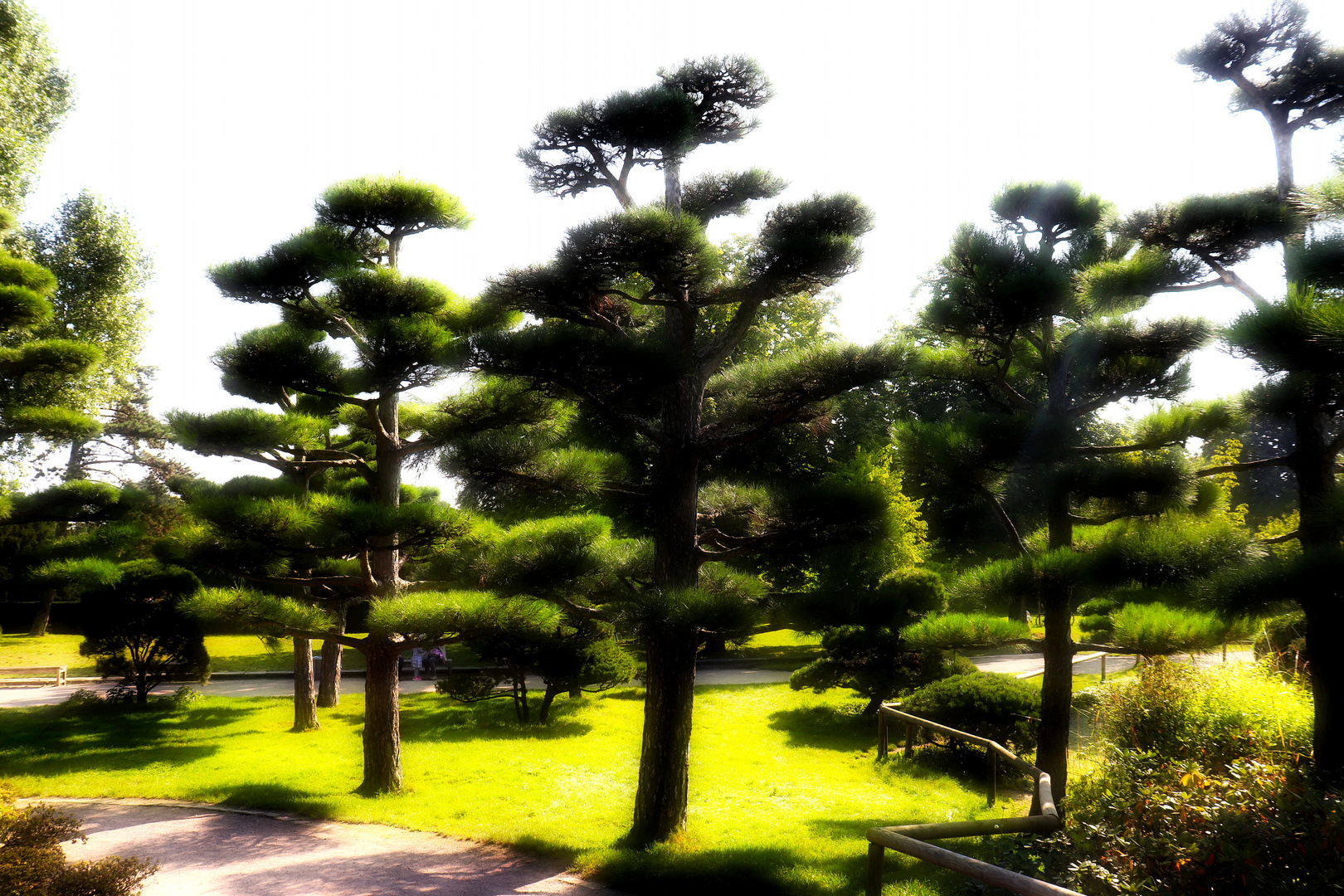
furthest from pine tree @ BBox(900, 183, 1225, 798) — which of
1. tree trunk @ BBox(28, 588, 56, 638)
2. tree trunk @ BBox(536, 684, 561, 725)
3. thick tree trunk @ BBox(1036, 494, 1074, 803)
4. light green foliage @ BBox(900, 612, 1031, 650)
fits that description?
tree trunk @ BBox(28, 588, 56, 638)

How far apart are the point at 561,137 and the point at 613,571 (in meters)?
3.91

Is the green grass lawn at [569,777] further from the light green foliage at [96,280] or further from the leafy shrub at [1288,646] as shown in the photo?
the light green foliage at [96,280]

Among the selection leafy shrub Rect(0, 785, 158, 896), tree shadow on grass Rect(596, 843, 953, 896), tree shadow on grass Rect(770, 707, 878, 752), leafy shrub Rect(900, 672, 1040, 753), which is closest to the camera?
leafy shrub Rect(0, 785, 158, 896)

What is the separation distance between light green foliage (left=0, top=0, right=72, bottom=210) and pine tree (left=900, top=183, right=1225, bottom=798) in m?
14.2

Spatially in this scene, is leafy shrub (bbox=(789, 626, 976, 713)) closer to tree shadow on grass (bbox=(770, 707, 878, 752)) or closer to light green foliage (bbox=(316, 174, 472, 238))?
tree shadow on grass (bbox=(770, 707, 878, 752))

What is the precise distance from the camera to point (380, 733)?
334 inches

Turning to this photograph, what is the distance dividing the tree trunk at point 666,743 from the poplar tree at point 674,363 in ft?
0.05

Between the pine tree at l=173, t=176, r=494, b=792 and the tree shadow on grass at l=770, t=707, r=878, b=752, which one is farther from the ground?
the pine tree at l=173, t=176, r=494, b=792

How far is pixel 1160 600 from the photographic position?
635 cm

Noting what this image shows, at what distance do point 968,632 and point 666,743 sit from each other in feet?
8.93

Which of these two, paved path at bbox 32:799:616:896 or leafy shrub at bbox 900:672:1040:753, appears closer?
paved path at bbox 32:799:616:896

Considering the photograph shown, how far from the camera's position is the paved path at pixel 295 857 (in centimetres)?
596

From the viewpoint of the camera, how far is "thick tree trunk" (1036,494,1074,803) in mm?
6961

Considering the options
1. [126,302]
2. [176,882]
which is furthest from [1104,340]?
[126,302]
